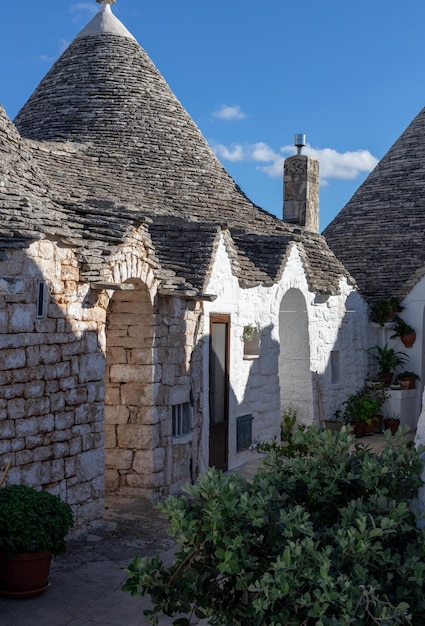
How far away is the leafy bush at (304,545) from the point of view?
160 inches

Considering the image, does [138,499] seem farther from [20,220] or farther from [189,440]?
[20,220]

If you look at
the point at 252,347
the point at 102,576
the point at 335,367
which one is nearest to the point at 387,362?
the point at 335,367

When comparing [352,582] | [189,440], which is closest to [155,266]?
[189,440]

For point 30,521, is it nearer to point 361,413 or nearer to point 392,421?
point 361,413

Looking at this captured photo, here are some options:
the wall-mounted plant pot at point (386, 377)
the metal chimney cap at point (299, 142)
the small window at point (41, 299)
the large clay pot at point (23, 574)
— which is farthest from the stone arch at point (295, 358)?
the large clay pot at point (23, 574)

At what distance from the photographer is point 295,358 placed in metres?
14.7

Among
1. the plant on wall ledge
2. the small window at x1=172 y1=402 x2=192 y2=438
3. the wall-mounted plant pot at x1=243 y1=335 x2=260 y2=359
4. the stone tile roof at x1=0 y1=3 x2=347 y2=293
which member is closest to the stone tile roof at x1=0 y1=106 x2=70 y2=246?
the stone tile roof at x1=0 y1=3 x2=347 y2=293

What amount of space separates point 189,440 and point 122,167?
577 centimetres

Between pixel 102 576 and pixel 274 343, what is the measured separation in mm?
6404

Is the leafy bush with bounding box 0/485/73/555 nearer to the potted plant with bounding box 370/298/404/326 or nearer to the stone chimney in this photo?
the stone chimney

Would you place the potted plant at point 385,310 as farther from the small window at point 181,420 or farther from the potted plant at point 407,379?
the small window at point 181,420

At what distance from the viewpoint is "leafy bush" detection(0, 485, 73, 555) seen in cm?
620

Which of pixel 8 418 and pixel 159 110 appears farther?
pixel 159 110

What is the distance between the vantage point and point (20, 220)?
752 centimetres
